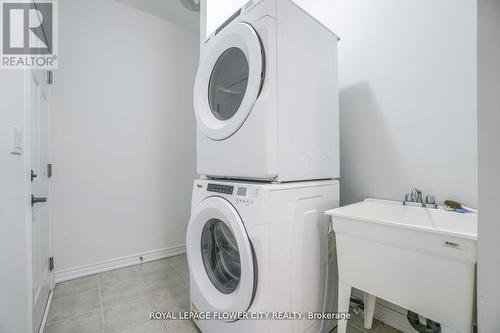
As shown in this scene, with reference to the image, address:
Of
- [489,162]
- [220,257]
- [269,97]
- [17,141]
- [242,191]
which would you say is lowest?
[220,257]

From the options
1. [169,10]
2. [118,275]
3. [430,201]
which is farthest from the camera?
[169,10]

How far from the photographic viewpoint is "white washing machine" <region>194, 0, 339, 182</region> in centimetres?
90

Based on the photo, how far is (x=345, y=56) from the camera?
1.48 m

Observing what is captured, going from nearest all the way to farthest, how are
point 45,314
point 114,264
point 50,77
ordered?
point 45,314 → point 50,77 → point 114,264

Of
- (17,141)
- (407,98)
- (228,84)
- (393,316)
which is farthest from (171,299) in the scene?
(407,98)

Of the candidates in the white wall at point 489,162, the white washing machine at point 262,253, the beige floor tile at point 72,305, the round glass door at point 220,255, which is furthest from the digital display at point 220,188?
the beige floor tile at point 72,305

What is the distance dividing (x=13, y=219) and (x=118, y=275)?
4.15 ft

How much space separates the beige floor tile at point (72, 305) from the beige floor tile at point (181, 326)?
23.8 inches

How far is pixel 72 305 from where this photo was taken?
4.92 ft

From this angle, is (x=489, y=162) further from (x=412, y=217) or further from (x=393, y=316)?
(x=393, y=316)

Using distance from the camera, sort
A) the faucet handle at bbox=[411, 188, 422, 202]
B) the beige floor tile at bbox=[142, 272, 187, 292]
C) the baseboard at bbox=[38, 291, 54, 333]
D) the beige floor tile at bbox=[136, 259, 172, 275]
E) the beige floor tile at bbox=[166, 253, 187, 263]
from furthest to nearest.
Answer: the beige floor tile at bbox=[166, 253, 187, 263]
the beige floor tile at bbox=[136, 259, 172, 275]
the beige floor tile at bbox=[142, 272, 187, 292]
the baseboard at bbox=[38, 291, 54, 333]
the faucet handle at bbox=[411, 188, 422, 202]

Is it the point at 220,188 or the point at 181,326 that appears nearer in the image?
the point at 220,188

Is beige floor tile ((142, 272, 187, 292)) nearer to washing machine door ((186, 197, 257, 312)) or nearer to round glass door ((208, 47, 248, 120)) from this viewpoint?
washing machine door ((186, 197, 257, 312))

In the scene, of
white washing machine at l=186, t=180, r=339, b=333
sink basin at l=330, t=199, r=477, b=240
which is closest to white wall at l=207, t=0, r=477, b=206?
sink basin at l=330, t=199, r=477, b=240
